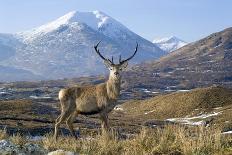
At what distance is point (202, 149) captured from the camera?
13.4m

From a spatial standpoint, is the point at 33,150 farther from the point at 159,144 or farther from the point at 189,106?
the point at 189,106

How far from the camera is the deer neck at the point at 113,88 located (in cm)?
1958

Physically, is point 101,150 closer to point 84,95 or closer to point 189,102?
point 84,95

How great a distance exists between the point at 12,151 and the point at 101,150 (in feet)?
9.11

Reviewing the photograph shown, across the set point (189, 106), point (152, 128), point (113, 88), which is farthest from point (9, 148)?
point (189, 106)

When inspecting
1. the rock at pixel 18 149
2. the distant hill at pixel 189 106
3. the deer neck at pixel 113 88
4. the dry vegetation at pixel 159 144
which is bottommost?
the distant hill at pixel 189 106

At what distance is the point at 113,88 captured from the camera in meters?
19.8

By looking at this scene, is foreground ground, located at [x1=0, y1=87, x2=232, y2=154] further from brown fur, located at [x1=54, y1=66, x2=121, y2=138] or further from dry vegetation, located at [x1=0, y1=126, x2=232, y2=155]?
brown fur, located at [x1=54, y1=66, x2=121, y2=138]

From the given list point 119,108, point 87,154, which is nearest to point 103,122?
point 87,154

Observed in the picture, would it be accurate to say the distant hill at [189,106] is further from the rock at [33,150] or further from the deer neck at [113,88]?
the rock at [33,150]

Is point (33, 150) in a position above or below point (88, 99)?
below

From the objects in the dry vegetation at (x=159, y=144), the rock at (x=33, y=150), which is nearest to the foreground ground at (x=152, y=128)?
the dry vegetation at (x=159, y=144)

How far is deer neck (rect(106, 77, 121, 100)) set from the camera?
19578 millimetres

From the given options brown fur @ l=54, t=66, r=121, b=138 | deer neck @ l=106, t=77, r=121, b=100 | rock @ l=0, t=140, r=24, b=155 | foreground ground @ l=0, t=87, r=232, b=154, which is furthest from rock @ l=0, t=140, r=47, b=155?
deer neck @ l=106, t=77, r=121, b=100
